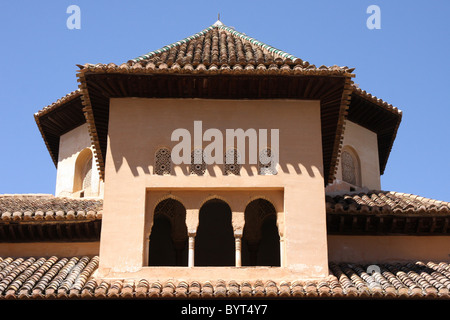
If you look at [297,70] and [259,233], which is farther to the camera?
[259,233]

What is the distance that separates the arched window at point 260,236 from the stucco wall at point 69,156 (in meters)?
3.80

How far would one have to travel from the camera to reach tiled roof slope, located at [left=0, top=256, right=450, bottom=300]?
417 inches

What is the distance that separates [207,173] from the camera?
12203 mm

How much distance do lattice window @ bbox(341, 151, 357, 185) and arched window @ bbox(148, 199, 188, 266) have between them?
3753 millimetres

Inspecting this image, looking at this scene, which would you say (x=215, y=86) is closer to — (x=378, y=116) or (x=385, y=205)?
(x=385, y=205)

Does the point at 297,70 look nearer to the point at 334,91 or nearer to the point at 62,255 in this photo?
the point at 334,91

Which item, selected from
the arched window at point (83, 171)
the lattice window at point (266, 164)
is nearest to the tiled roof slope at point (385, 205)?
the lattice window at point (266, 164)

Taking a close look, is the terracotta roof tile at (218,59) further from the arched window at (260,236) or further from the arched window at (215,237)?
the arched window at (215,237)

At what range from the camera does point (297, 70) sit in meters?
11.9

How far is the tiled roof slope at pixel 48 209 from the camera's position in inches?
491
